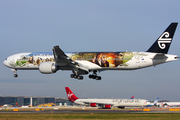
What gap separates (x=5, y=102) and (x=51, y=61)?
316 ft

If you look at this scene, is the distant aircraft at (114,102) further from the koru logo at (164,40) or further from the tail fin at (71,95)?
the koru logo at (164,40)

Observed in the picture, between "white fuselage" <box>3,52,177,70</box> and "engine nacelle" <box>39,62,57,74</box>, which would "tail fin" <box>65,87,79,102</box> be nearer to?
"white fuselage" <box>3,52,177,70</box>

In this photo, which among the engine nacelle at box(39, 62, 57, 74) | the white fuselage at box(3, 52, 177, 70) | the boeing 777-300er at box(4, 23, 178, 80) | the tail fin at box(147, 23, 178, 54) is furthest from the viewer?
the engine nacelle at box(39, 62, 57, 74)

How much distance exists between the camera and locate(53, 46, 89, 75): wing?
4034cm

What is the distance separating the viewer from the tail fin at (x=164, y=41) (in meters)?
40.5

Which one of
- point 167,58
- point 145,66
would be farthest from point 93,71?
point 167,58

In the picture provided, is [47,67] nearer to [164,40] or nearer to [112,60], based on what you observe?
[112,60]

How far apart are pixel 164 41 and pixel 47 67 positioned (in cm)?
1915

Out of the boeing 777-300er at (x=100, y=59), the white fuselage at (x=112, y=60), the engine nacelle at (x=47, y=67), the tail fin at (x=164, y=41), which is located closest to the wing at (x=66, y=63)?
the boeing 777-300er at (x=100, y=59)

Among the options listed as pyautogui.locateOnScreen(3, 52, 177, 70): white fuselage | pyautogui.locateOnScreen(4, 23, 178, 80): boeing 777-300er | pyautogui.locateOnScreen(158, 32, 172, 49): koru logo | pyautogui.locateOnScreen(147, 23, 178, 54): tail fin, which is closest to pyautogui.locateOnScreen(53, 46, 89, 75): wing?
pyautogui.locateOnScreen(4, 23, 178, 80): boeing 777-300er

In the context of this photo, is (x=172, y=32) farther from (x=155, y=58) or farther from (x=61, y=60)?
(x=61, y=60)

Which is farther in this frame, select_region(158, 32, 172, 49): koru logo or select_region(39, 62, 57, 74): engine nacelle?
select_region(39, 62, 57, 74): engine nacelle

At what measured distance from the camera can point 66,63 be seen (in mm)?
42312

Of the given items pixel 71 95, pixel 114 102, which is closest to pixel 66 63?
pixel 114 102
